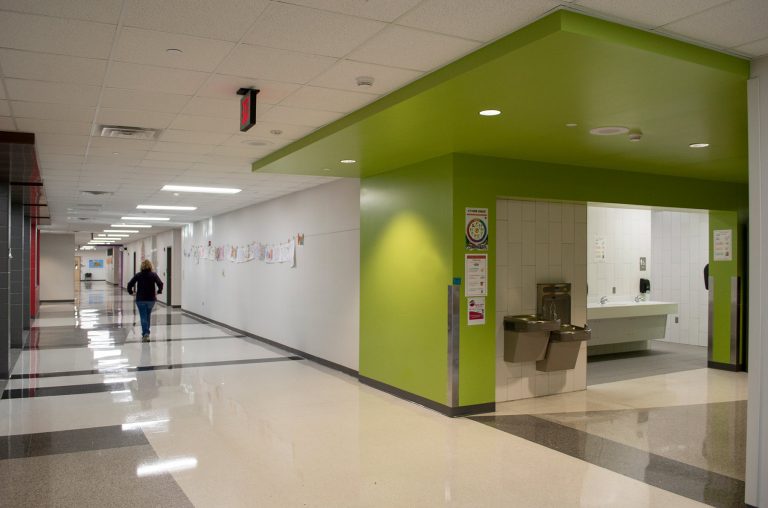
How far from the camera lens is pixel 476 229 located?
19.6 feet

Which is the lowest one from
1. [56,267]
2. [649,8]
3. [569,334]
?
[569,334]

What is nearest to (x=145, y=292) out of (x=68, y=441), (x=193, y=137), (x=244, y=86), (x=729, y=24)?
(x=193, y=137)

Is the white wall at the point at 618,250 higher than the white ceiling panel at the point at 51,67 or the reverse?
the reverse

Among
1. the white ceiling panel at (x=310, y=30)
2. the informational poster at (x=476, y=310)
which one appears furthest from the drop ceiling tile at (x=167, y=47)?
the informational poster at (x=476, y=310)

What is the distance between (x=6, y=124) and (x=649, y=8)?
17.5ft

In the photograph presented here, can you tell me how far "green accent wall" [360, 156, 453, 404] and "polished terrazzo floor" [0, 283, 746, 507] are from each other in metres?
0.40

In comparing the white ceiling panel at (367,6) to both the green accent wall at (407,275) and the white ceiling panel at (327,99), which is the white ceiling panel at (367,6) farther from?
the green accent wall at (407,275)

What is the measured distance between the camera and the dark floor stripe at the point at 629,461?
3.95 metres

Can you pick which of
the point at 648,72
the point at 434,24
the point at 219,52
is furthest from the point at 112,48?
the point at 648,72

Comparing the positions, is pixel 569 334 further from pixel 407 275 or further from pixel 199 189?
pixel 199 189

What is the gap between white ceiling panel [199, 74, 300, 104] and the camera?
13.5ft

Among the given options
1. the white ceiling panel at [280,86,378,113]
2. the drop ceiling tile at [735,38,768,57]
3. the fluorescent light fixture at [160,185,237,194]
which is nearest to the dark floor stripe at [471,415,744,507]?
the drop ceiling tile at [735,38,768,57]

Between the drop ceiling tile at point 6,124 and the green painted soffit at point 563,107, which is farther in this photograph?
the drop ceiling tile at point 6,124

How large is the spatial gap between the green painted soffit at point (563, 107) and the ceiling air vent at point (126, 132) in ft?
4.58
